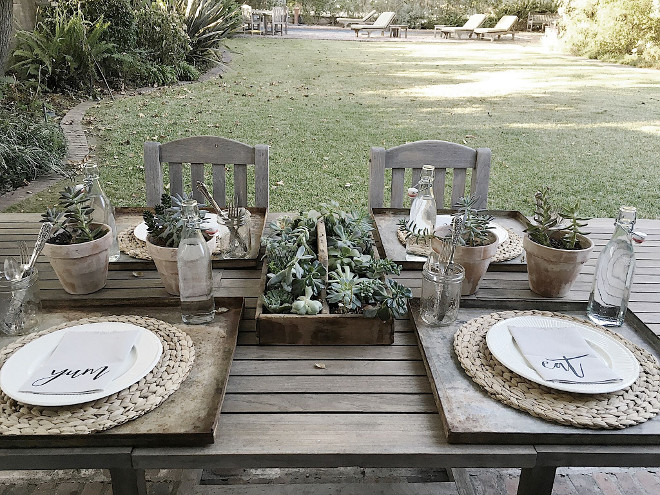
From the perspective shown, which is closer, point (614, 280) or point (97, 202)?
point (614, 280)

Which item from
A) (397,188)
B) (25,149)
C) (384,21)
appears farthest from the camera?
(384,21)

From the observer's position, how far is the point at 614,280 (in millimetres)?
1136

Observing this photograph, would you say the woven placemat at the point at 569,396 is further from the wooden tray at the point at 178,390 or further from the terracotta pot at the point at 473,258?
the wooden tray at the point at 178,390

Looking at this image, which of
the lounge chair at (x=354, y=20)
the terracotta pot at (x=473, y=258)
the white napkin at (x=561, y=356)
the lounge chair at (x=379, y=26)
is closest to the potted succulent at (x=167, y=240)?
the terracotta pot at (x=473, y=258)

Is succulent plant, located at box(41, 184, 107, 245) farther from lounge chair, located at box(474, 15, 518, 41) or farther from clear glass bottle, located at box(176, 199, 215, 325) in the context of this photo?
lounge chair, located at box(474, 15, 518, 41)

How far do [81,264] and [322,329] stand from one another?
1.83ft

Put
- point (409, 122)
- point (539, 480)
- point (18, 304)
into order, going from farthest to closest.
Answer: point (409, 122) → point (18, 304) → point (539, 480)

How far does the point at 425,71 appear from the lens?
9.59 meters

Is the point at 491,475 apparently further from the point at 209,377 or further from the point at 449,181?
the point at 449,181

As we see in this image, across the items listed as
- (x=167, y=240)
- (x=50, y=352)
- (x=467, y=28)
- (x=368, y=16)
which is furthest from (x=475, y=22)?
(x=50, y=352)

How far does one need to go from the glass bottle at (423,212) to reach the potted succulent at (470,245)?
0.78 feet

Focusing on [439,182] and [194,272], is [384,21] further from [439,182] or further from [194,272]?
[194,272]

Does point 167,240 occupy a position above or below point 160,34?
below

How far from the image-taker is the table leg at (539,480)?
3.17 feet
